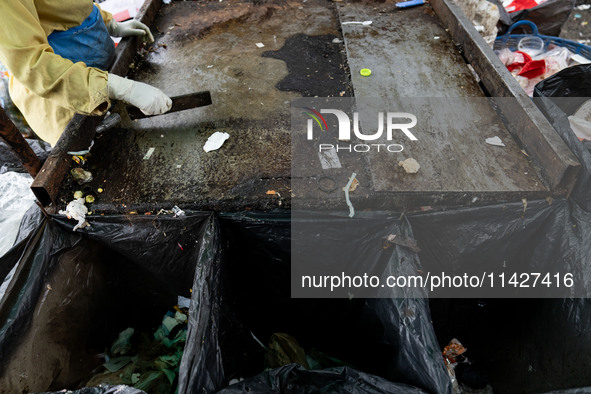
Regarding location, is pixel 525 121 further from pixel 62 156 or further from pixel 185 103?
pixel 62 156

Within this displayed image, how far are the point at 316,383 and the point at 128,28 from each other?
2309mm

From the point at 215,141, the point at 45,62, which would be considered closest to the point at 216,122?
the point at 215,141

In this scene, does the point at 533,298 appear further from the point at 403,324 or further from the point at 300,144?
the point at 300,144

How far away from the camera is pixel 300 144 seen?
6.00 feet

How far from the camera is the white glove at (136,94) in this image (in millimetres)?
1780

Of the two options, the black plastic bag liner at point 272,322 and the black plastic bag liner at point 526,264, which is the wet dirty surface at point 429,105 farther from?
the black plastic bag liner at point 272,322

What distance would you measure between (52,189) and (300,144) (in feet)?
3.58

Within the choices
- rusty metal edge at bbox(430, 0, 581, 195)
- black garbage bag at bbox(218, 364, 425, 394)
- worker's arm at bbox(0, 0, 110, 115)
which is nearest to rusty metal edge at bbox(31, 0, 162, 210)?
worker's arm at bbox(0, 0, 110, 115)

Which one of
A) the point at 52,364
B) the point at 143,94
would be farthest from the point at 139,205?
the point at 52,364

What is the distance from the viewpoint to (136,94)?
1798mm

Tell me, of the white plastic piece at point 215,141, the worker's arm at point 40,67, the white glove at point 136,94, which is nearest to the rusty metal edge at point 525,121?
the white plastic piece at point 215,141

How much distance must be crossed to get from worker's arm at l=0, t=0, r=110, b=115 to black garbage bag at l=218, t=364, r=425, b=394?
1.32 m

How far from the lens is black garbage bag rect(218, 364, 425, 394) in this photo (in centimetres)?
126

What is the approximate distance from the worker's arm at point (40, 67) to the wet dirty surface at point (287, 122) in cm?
29
